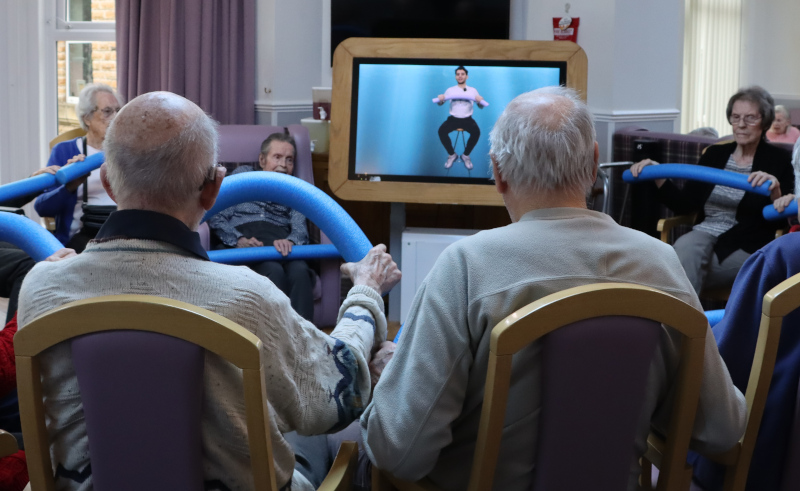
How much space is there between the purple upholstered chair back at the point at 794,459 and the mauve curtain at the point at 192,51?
12.6 ft

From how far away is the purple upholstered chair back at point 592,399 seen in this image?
1.12 m

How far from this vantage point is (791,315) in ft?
4.69

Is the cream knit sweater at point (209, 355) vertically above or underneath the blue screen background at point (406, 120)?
underneath

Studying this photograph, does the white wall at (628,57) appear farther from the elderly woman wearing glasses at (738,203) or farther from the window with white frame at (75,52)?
the window with white frame at (75,52)

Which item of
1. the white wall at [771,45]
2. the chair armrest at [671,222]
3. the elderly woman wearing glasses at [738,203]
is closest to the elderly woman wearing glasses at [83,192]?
the chair armrest at [671,222]

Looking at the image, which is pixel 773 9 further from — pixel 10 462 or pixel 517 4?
pixel 10 462

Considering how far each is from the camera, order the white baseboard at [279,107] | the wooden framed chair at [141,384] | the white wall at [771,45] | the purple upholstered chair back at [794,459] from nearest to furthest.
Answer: the wooden framed chair at [141,384] < the purple upholstered chair back at [794,459] < the white baseboard at [279,107] < the white wall at [771,45]

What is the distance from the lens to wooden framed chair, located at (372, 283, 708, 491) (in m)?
1.10

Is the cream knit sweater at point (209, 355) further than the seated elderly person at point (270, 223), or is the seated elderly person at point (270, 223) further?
the seated elderly person at point (270, 223)

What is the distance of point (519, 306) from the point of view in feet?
4.00

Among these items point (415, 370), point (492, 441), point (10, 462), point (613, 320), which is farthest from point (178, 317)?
point (10, 462)

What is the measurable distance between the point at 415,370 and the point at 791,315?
703 mm

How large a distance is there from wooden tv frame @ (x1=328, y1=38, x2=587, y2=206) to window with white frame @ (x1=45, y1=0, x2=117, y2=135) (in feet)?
7.55

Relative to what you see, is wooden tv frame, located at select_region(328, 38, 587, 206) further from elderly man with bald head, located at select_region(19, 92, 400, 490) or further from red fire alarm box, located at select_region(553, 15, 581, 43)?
elderly man with bald head, located at select_region(19, 92, 400, 490)
